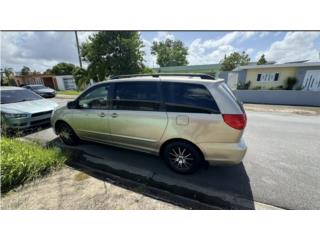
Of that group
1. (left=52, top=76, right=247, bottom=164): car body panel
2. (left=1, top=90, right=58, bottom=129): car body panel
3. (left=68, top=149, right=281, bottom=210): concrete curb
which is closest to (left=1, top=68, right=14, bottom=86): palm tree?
(left=1, top=90, right=58, bottom=129): car body panel

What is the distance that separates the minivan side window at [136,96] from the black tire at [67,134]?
166 centimetres

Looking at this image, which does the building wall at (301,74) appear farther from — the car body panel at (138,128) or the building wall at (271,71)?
the car body panel at (138,128)

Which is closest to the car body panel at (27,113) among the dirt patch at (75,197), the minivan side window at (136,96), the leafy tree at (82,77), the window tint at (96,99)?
the window tint at (96,99)

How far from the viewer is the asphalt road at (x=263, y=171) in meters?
2.66

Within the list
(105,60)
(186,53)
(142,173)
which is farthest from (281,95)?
(186,53)

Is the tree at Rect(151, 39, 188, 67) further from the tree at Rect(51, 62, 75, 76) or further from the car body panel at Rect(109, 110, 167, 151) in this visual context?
the car body panel at Rect(109, 110, 167, 151)

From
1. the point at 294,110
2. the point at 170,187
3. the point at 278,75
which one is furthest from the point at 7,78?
the point at 294,110

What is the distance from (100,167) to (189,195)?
1.86m

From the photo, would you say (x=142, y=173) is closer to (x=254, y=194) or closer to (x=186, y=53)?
(x=254, y=194)

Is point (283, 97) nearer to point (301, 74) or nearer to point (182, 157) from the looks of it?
point (301, 74)

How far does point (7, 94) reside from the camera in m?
5.97

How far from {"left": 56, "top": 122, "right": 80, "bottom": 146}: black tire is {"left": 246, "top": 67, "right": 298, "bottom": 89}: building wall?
60.7 feet

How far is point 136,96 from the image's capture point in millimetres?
3258

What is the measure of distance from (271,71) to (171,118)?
1827cm
